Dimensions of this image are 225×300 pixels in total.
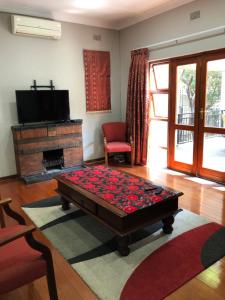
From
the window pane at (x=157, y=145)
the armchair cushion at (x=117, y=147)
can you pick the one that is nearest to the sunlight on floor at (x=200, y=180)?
the window pane at (x=157, y=145)

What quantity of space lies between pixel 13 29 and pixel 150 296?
4.14 meters

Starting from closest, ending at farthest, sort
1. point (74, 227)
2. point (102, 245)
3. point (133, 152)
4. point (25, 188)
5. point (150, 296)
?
point (150, 296)
point (102, 245)
point (74, 227)
point (25, 188)
point (133, 152)

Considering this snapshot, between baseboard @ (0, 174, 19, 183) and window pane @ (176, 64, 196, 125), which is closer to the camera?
window pane @ (176, 64, 196, 125)

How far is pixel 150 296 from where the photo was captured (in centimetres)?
177

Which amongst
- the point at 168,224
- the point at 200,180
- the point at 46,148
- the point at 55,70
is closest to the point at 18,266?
the point at 168,224

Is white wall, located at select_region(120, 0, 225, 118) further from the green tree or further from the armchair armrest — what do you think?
the armchair armrest

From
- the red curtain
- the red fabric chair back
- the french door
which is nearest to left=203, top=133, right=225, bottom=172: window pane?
the french door

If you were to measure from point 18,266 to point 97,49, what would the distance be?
14.8 feet

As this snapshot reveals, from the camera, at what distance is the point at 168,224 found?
256cm

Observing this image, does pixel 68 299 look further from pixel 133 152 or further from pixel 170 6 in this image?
pixel 170 6

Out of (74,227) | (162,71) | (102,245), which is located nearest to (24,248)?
(102,245)

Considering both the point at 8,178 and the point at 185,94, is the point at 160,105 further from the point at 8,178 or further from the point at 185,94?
the point at 8,178

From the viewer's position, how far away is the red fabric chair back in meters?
5.18

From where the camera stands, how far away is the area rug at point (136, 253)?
1.89 metres
